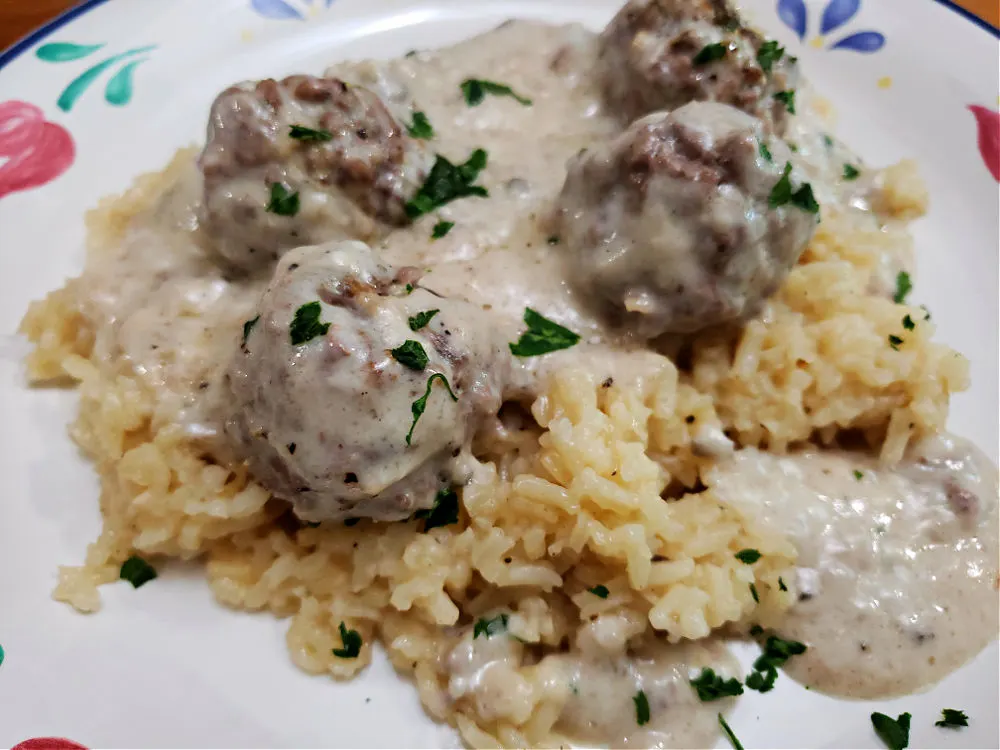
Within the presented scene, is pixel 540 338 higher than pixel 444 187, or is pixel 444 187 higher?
pixel 444 187

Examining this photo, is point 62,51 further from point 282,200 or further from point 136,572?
point 136,572

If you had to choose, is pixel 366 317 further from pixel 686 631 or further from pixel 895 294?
pixel 895 294

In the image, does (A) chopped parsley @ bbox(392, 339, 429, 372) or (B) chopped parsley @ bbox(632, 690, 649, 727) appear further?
(B) chopped parsley @ bbox(632, 690, 649, 727)

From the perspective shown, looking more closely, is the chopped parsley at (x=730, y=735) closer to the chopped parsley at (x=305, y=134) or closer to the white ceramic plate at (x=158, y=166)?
the white ceramic plate at (x=158, y=166)

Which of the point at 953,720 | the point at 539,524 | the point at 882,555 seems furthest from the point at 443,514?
the point at 953,720

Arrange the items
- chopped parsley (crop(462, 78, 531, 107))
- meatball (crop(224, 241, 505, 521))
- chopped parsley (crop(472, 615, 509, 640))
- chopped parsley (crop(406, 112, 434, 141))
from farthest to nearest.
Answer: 1. chopped parsley (crop(462, 78, 531, 107))
2. chopped parsley (crop(406, 112, 434, 141))
3. chopped parsley (crop(472, 615, 509, 640))
4. meatball (crop(224, 241, 505, 521))

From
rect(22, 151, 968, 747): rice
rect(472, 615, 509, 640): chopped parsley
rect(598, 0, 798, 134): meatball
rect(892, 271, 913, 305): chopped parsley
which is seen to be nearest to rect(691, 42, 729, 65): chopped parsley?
rect(598, 0, 798, 134): meatball

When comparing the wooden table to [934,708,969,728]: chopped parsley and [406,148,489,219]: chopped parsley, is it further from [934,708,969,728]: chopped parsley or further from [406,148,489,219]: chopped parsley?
[934,708,969,728]: chopped parsley
